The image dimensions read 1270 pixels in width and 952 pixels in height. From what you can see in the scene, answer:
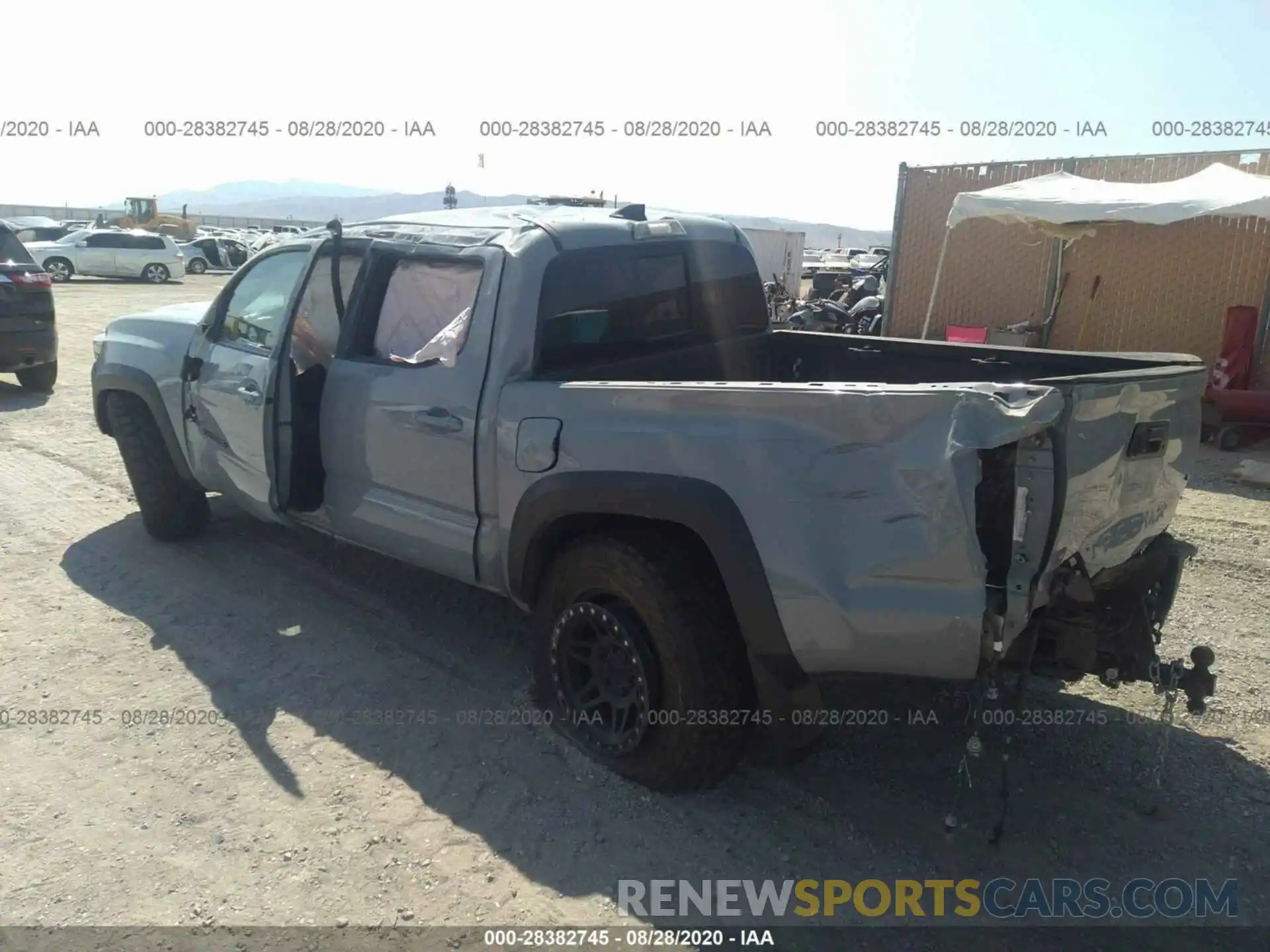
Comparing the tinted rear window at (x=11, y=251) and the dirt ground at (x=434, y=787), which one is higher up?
the tinted rear window at (x=11, y=251)

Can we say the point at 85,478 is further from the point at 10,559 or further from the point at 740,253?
the point at 740,253

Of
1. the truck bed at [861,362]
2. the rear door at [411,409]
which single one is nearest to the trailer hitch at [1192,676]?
the truck bed at [861,362]

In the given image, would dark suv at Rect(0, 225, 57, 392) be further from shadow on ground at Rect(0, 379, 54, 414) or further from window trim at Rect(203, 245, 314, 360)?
window trim at Rect(203, 245, 314, 360)

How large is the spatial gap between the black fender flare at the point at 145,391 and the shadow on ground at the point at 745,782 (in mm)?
966

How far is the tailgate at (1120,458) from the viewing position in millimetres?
2533

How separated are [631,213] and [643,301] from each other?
42 centimetres

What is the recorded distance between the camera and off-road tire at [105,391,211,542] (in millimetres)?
5449

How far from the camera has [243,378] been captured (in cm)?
457

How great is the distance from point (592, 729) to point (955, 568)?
152 centimetres

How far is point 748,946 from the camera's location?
261 cm

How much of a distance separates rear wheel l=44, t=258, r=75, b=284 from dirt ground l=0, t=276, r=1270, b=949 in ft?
90.7

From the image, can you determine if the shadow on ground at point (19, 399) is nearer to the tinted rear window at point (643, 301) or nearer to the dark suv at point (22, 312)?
the dark suv at point (22, 312)

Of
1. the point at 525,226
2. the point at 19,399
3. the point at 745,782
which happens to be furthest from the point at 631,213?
the point at 19,399

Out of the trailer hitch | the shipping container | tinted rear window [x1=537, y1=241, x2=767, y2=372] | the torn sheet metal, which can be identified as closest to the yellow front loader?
the shipping container
